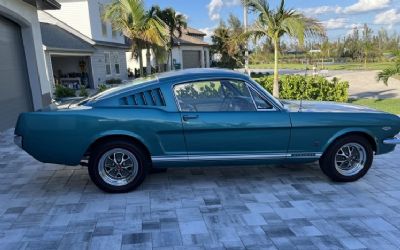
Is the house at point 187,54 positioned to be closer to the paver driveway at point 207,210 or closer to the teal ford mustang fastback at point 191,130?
the paver driveway at point 207,210

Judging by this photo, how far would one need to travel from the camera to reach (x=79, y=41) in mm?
19812

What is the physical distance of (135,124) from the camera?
14.3ft

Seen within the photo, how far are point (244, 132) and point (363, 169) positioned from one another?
5.87ft

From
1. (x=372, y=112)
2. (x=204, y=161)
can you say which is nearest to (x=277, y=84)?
(x=372, y=112)

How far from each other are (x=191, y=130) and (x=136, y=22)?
13.9 m

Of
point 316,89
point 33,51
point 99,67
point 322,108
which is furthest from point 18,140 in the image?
point 99,67

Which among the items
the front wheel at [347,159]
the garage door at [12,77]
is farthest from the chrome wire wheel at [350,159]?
the garage door at [12,77]

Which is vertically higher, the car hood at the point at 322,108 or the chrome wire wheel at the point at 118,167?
the car hood at the point at 322,108

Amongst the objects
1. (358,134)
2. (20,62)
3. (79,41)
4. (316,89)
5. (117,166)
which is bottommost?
(117,166)

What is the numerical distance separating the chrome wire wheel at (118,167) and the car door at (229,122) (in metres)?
0.76

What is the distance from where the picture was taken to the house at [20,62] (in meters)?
8.96

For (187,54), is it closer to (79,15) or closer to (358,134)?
(79,15)

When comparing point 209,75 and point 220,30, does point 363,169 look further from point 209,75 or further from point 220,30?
point 220,30

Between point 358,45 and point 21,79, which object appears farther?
point 358,45
